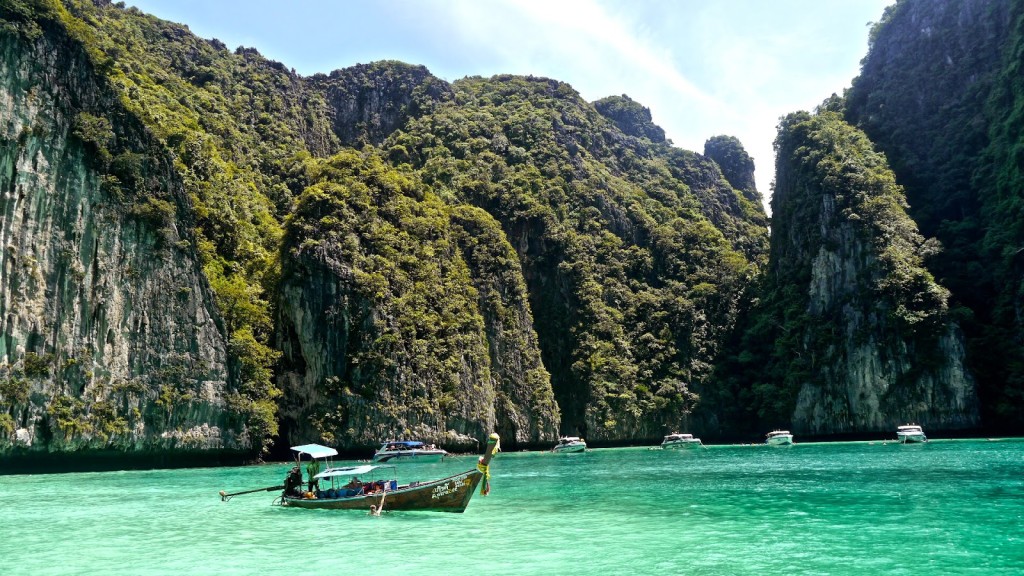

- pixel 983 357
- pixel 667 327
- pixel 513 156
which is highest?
pixel 513 156

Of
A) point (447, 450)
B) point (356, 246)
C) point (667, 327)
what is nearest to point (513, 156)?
point (667, 327)

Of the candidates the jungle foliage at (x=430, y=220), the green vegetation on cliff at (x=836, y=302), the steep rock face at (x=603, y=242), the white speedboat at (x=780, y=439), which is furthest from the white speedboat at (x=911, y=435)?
the jungle foliage at (x=430, y=220)

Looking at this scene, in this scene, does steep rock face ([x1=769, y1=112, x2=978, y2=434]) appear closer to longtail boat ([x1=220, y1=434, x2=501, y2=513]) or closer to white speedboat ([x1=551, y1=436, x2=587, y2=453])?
white speedboat ([x1=551, y1=436, x2=587, y2=453])

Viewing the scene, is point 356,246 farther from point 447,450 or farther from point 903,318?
point 903,318

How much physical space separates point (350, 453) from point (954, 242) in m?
60.4

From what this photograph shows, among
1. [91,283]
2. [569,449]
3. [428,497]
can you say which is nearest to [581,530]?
[428,497]

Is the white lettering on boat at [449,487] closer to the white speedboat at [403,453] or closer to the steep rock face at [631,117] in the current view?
the white speedboat at [403,453]

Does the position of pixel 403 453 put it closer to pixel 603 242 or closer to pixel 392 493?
pixel 392 493

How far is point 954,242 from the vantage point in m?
73.2

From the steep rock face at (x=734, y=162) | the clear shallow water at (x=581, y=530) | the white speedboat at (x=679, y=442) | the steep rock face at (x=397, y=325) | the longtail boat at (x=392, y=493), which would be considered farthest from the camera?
the steep rock face at (x=734, y=162)

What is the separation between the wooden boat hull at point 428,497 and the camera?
2317 cm

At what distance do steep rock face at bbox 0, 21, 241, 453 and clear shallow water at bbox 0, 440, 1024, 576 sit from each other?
1094 cm

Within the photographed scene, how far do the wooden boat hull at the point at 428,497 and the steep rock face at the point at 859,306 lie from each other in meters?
56.4

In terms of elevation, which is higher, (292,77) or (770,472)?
(292,77)
